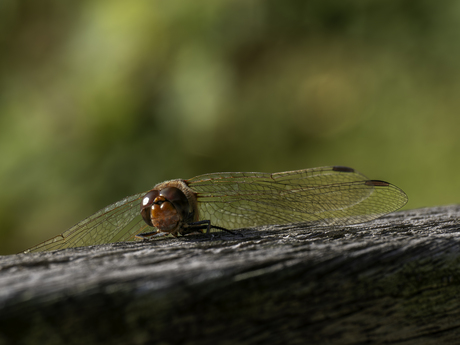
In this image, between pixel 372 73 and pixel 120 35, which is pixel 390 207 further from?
pixel 120 35

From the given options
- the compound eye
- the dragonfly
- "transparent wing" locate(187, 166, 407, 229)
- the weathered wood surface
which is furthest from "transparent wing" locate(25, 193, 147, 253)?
the weathered wood surface

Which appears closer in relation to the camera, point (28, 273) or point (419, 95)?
point (28, 273)

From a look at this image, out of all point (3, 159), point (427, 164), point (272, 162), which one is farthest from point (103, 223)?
point (427, 164)

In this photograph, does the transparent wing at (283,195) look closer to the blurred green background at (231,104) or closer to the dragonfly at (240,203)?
the dragonfly at (240,203)

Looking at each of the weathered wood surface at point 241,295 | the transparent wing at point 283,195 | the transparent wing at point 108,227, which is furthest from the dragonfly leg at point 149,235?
the weathered wood surface at point 241,295

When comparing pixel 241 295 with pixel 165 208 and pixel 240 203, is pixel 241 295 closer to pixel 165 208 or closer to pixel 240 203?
pixel 165 208

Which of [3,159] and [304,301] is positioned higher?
[3,159]
